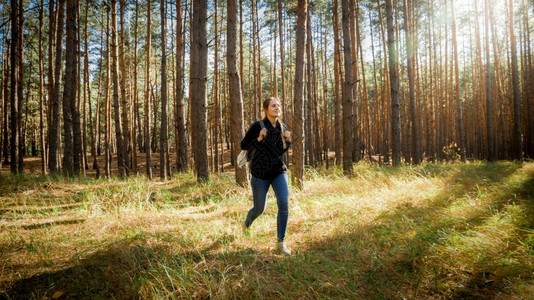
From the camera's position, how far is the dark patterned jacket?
3088 millimetres

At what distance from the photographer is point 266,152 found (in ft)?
10.3

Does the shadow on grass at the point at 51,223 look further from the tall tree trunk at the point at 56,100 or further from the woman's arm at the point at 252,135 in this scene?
the tall tree trunk at the point at 56,100

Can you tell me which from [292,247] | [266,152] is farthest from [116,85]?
[292,247]

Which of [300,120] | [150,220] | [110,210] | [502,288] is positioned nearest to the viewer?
[502,288]

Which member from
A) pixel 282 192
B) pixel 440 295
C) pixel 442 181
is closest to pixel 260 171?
pixel 282 192

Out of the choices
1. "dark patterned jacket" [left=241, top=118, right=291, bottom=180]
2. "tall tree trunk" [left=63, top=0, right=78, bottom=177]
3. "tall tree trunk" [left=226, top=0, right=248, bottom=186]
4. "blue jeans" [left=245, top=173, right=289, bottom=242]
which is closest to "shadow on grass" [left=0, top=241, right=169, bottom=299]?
"blue jeans" [left=245, top=173, right=289, bottom=242]

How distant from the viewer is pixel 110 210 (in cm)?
452

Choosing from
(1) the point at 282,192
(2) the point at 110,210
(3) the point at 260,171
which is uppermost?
(3) the point at 260,171

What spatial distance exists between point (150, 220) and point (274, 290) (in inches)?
109

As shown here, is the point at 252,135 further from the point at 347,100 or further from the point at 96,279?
the point at 347,100

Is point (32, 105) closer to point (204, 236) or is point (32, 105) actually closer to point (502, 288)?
point (204, 236)

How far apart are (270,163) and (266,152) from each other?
152 millimetres

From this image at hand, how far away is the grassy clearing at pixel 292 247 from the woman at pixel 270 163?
484 mm

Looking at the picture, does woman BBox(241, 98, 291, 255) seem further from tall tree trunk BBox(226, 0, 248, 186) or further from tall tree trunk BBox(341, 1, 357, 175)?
tall tree trunk BBox(341, 1, 357, 175)
